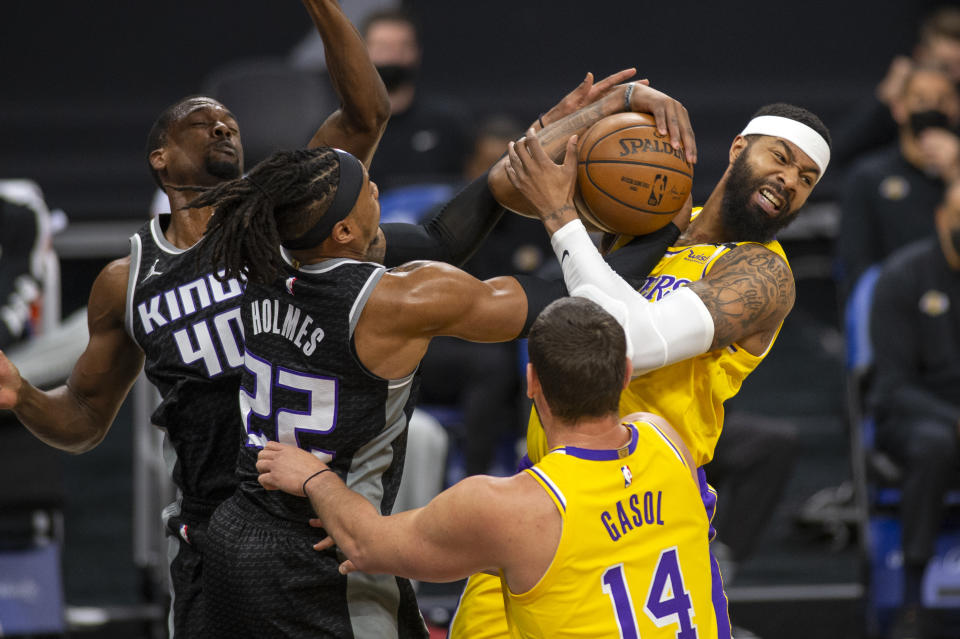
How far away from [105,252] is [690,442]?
27.7ft

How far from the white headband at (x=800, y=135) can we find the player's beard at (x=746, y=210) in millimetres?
92

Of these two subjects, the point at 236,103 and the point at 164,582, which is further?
the point at 236,103

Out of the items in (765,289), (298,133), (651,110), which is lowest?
(298,133)

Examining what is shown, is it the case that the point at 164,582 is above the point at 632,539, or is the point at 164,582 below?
below

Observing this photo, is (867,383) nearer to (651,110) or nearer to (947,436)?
(947,436)

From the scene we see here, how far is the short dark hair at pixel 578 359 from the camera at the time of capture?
3027 mm

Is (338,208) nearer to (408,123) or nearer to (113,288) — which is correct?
(113,288)

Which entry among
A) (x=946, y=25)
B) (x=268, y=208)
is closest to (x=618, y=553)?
(x=268, y=208)

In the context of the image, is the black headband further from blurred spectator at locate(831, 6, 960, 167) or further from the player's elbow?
blurred spectator at locate(831, 6, 960, 167)

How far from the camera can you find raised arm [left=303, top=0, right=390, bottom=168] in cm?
359

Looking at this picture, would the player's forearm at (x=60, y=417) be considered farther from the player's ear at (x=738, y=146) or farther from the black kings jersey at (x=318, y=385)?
the player's ear at (x=738, y=146)

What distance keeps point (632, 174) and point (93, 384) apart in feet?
5.51

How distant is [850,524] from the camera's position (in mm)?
7559

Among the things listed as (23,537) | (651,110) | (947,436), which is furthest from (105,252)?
(651,110)
